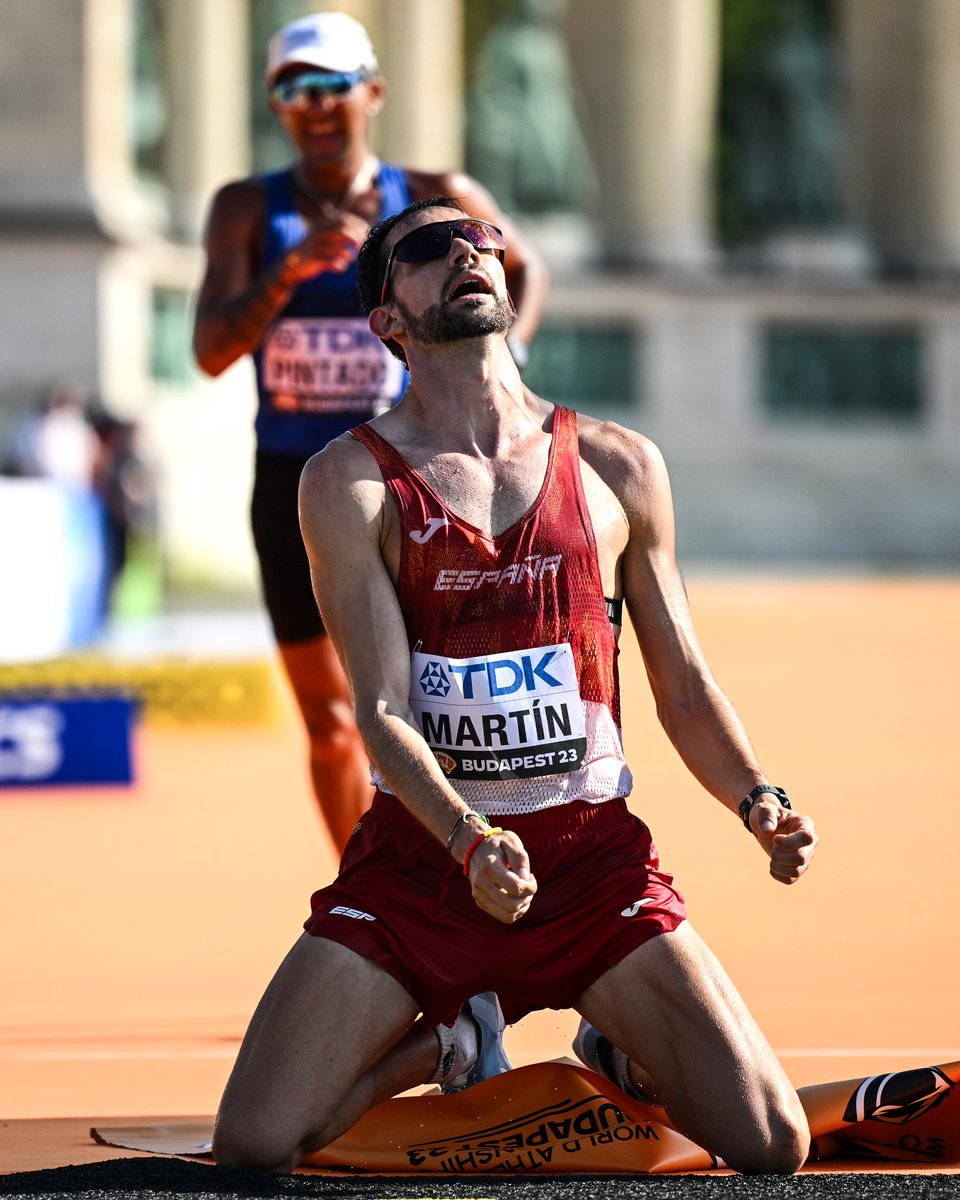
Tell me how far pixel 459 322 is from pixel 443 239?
0.54 feet

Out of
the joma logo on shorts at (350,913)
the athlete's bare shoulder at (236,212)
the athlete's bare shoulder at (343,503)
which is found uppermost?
the athlete's bare shoulder at (236,212)

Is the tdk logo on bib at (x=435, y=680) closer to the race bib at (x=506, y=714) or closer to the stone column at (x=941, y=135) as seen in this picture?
the race bib at (x=506, y=714)

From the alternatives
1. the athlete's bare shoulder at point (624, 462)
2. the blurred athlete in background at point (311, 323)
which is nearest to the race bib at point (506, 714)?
the athlete's bare shoulder at point (624, 462)

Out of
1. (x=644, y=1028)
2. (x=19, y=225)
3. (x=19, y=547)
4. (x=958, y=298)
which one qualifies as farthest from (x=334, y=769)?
(x=958, y=298)

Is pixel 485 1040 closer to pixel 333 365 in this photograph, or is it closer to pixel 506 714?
pixel 506 714

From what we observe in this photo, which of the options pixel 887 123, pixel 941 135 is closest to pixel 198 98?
pixel 887 123

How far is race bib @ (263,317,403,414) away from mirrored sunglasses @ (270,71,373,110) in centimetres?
56

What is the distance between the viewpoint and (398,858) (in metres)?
4.58

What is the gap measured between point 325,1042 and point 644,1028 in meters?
0.58

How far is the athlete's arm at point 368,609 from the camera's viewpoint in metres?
4.33

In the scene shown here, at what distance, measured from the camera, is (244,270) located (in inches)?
253

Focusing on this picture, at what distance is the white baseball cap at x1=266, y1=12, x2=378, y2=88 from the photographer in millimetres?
6203

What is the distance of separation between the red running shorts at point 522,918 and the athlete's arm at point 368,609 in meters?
0.25

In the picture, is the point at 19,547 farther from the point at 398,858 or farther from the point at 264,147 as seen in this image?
the point at 264,147
